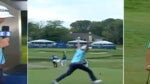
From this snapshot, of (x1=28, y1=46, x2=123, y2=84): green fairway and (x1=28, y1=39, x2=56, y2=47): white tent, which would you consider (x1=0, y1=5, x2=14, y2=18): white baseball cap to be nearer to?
(x1=28, y1=39, x2=56, y2=47): white tent

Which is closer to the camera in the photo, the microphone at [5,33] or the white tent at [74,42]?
the white tent at [74,42]

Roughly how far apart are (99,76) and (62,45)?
0.78 meters

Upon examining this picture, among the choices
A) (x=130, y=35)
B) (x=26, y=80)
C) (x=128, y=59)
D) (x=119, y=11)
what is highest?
(x=119, y=11)

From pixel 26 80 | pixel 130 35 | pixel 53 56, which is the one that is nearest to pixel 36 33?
pixel 53 56

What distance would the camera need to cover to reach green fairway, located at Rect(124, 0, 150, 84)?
468 cm

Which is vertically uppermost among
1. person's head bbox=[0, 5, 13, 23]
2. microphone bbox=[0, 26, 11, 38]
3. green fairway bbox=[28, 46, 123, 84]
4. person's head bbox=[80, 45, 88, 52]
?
person's head bbox=[0, 5, 13, 23]

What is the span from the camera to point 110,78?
470cm

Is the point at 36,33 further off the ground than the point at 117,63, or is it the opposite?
the point at 36,33

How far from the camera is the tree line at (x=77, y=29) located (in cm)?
467

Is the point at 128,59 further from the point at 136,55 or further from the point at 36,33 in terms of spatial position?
the point at 36,33

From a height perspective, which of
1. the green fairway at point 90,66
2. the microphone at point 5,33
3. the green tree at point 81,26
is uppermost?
the green tree at point 81,26

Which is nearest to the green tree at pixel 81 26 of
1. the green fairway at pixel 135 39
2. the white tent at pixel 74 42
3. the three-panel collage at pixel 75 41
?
the three-panel collage at pixel 75 41

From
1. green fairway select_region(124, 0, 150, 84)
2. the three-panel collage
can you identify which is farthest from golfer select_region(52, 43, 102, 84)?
green fairway select_region(124, 0, 150, 84)

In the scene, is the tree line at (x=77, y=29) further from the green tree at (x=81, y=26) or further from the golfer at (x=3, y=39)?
the golfer at (x=3, y=39)
